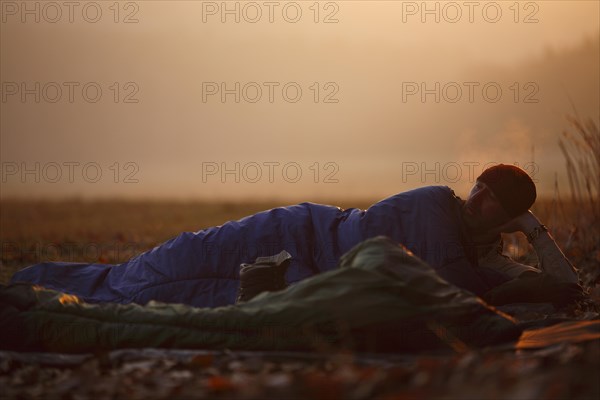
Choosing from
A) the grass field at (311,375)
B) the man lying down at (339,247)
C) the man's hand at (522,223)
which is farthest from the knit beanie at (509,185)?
the grass field at (311,375)

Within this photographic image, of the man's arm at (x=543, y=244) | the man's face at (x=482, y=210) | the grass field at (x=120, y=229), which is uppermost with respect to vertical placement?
the man's face at (x=482, y=210)

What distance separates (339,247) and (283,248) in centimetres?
30

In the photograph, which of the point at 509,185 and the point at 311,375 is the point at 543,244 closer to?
the point at 509,185

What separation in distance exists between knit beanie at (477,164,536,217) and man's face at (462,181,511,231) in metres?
0.03

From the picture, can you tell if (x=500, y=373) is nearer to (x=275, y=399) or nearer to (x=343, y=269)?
A: (x=275, y=399)

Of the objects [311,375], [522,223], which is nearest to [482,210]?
[522,223]

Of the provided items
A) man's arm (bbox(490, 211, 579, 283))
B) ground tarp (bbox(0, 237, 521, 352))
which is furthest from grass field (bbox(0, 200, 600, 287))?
ground tarp (bbox(0, 237, 521, 352))

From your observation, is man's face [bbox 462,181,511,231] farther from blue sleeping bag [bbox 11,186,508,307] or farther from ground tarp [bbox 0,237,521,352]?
ground tarp [bbox 0,237,521,352]

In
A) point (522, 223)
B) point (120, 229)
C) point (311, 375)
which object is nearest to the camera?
point (311, 375)

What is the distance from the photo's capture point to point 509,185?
417 cm

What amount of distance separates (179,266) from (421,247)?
127 cm

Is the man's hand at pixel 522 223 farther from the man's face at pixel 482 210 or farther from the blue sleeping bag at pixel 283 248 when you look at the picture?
the blue sleeping bag at pixel 283 248

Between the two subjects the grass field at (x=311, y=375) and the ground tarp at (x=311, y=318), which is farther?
the ground tarp at (x=311, y=318)

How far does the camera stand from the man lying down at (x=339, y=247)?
4.11m
